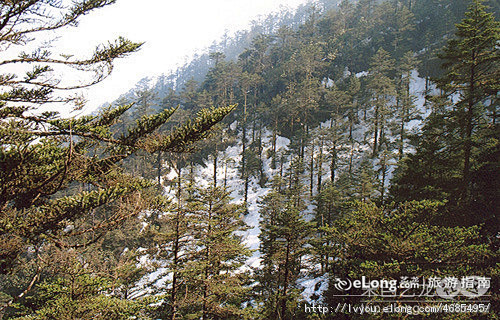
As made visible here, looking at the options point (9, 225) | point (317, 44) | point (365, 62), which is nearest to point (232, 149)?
point (317, 44)

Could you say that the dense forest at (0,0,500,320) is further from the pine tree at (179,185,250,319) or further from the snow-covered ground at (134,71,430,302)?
the snow-covered ground at (134,71,430,302)

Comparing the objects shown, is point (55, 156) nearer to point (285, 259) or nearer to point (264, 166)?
point (285, 259)

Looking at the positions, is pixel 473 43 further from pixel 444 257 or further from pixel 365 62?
pixel 365 62

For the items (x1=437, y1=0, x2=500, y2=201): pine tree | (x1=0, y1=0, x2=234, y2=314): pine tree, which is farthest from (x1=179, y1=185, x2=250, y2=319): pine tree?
(x1=437, y1=0, x2=500, y2=201): pine tree

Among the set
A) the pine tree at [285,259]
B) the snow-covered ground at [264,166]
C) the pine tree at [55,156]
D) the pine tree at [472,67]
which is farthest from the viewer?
the snow-covered ground at [264,166]

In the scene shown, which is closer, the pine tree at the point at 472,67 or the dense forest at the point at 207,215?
the dense forest at the point at 207,215

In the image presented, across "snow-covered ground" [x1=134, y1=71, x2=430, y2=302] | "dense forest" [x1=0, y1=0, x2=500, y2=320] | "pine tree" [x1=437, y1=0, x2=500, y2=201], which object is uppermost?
"pine tree" [x1=437, y1=0, x2=500, y2=201]

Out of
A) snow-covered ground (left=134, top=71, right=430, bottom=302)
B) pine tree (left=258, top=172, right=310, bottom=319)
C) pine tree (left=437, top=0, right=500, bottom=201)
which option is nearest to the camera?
pine tree (left=437, top=0, right=500, bottom=201)

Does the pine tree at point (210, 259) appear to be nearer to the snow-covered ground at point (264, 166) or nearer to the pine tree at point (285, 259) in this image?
the pine tree at point (285, 259)

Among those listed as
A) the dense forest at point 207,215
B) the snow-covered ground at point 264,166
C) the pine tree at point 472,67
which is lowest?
the snow-covered ground at point 264,166

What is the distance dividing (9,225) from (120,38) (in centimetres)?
476

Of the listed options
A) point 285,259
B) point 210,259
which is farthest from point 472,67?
point 210,259

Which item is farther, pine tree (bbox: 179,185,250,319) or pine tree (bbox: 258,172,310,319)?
pine tree (bbox: 258,172,310,319)

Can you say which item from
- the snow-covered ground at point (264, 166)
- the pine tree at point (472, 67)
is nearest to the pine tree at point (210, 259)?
the pine tree at point (472, 67)
